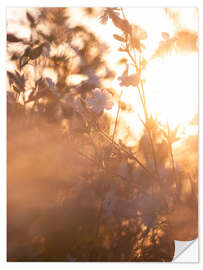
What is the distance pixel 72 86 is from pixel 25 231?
846 millimetres

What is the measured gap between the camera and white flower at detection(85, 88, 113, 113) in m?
1.55

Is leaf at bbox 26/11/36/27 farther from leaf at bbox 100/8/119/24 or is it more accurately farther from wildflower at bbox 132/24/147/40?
wildflower at bbox 132/24/147/40

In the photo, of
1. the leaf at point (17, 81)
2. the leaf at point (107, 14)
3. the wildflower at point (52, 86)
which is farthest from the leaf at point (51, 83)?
the leaf at point (107, 14)

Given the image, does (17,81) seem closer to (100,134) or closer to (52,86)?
(52,86)

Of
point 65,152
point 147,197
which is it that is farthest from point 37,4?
point 147,197

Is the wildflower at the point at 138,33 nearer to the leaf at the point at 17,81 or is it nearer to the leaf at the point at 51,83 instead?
the leaf at the point at 51,83

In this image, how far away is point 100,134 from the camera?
5.06 feet

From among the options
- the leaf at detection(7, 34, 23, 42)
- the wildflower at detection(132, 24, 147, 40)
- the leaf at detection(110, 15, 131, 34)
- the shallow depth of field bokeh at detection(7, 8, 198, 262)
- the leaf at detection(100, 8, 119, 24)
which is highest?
the leaf at detection(100, 8, 119, 24)

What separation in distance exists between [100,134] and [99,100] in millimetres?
191

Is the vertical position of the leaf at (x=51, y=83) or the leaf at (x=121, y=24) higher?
the leaf at (x=121, y=24)

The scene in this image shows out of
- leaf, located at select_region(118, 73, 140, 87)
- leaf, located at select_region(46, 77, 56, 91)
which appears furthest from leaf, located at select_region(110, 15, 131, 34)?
leaf, located at select_region(46, 77, 56, 91)

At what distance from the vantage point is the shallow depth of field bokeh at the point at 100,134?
1529mm

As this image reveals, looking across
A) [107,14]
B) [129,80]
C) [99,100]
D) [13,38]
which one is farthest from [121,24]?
[13,38]

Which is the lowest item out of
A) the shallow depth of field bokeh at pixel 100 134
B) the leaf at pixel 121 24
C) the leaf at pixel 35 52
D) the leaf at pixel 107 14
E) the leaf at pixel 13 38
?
the shallow depth of field bokeh at pixel 100 134
